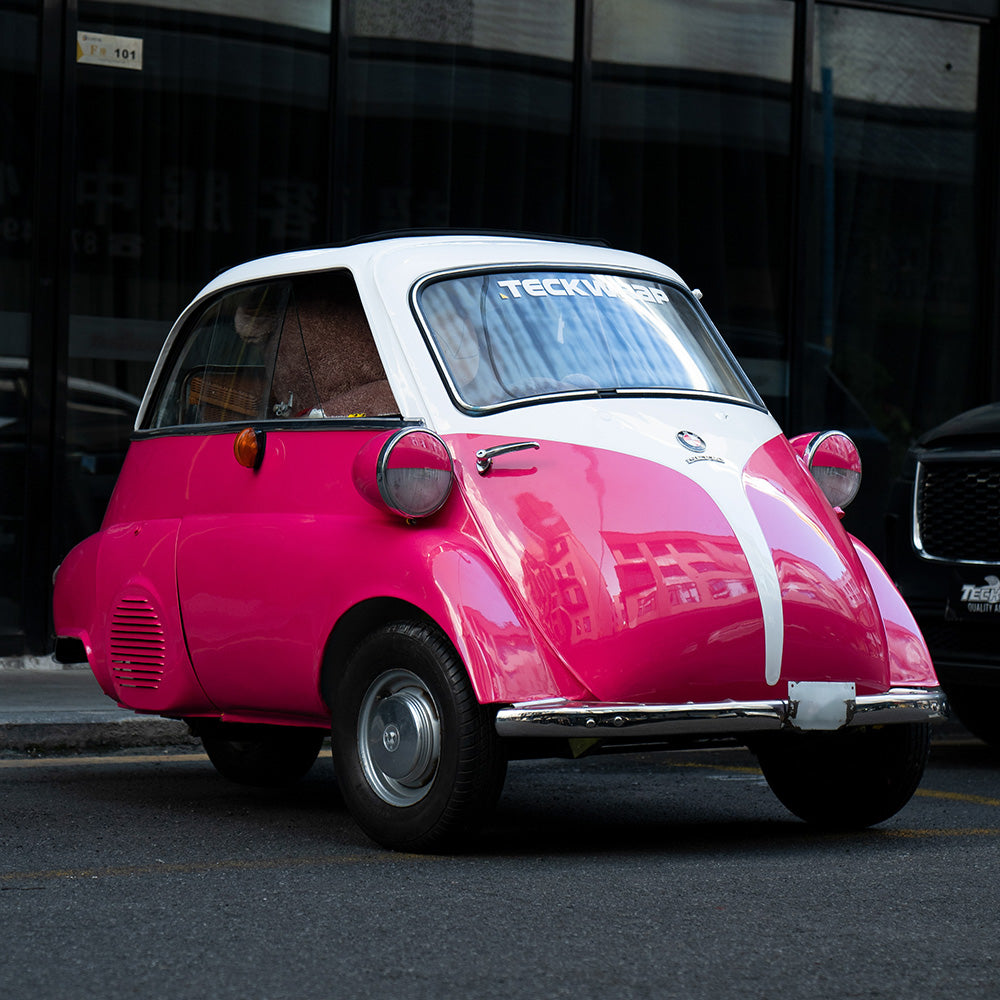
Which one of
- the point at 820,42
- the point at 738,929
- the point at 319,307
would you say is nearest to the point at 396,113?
the point at 820,42

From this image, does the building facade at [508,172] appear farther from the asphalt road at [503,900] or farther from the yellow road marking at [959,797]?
the yellow road marking at [959,797]

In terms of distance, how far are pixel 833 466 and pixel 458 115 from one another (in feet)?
22.7

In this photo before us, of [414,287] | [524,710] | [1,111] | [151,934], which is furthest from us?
[1,111]

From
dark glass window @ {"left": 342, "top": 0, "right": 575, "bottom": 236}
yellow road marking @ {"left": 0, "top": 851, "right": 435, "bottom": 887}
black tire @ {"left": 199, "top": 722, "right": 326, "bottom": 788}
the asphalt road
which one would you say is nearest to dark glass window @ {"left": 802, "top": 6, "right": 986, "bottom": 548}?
dark glass window @ {"left": 342, "top": 0, "right": 575, "bottom": 236}

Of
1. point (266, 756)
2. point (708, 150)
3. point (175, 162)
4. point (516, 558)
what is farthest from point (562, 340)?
point (708, 150)

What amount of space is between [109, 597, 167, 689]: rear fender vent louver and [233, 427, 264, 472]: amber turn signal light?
69 cm

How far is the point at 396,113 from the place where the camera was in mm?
12242

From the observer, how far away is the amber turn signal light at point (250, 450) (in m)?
6.03

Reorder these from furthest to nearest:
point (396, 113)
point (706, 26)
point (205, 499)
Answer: point (706, 26), point (396, 113), point (205, 499)

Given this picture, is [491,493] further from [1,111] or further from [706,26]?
[706,26]

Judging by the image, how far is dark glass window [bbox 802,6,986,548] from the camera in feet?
44.7

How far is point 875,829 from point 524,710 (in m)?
1.68

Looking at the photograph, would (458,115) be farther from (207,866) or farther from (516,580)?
(207,866)

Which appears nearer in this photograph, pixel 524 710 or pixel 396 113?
pixel 524 710
